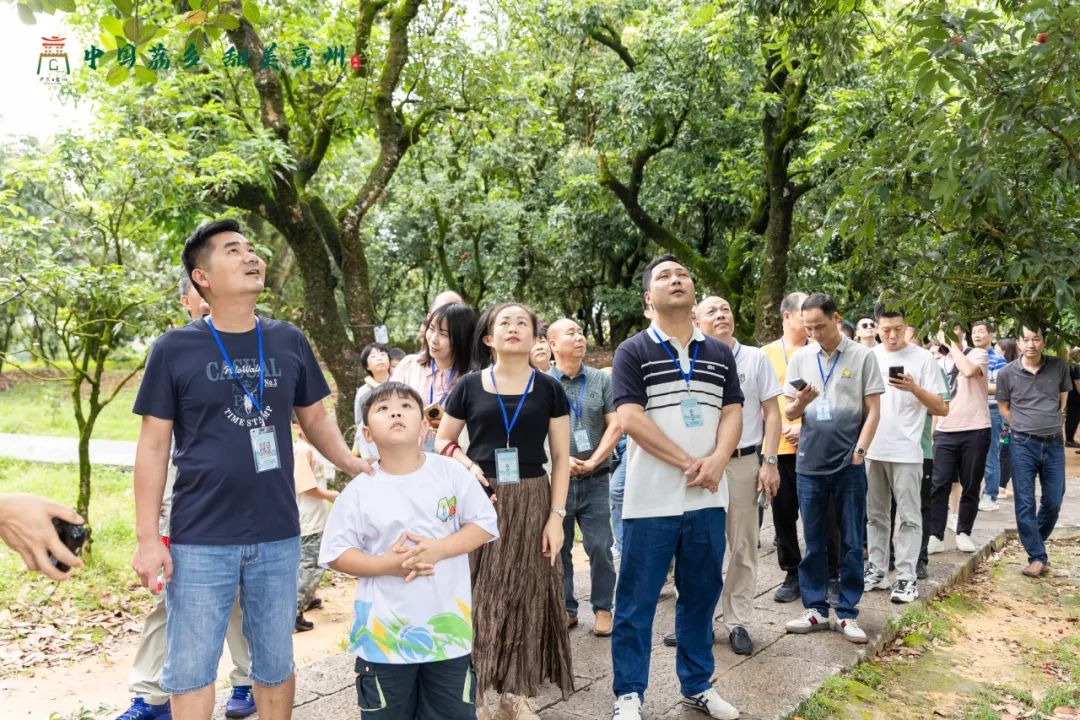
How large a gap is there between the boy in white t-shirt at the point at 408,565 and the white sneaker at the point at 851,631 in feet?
8.64

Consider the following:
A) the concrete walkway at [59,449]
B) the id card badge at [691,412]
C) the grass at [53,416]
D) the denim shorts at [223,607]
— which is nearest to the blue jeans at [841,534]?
the id card badge at [691,412]

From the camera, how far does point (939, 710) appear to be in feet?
14.5

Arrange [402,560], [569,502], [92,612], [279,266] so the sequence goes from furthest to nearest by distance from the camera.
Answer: [279,266] → [92,612] → [569,502] → [402,560]

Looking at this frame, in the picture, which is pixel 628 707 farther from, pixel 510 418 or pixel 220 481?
pixel 220 481

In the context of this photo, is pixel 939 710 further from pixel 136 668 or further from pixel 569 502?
pixel 136 668

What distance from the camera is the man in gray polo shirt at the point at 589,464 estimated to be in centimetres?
506

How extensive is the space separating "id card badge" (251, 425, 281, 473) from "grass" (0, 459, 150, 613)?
2882 mm

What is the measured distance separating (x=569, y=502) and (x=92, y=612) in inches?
157

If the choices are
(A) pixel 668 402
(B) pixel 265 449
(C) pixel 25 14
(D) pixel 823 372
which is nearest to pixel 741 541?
(D) pixel 823 372

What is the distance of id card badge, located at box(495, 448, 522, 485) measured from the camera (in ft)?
12.4

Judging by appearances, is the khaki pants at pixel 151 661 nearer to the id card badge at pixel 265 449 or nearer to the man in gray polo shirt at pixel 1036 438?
the id card badge at pixel 265 449

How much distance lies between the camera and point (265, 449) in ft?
10.2

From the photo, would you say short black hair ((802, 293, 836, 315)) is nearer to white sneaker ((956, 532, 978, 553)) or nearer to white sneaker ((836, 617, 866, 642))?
white sneaker ((836, 617, 866, 642))

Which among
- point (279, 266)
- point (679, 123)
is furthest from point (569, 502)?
point (279, 266)
